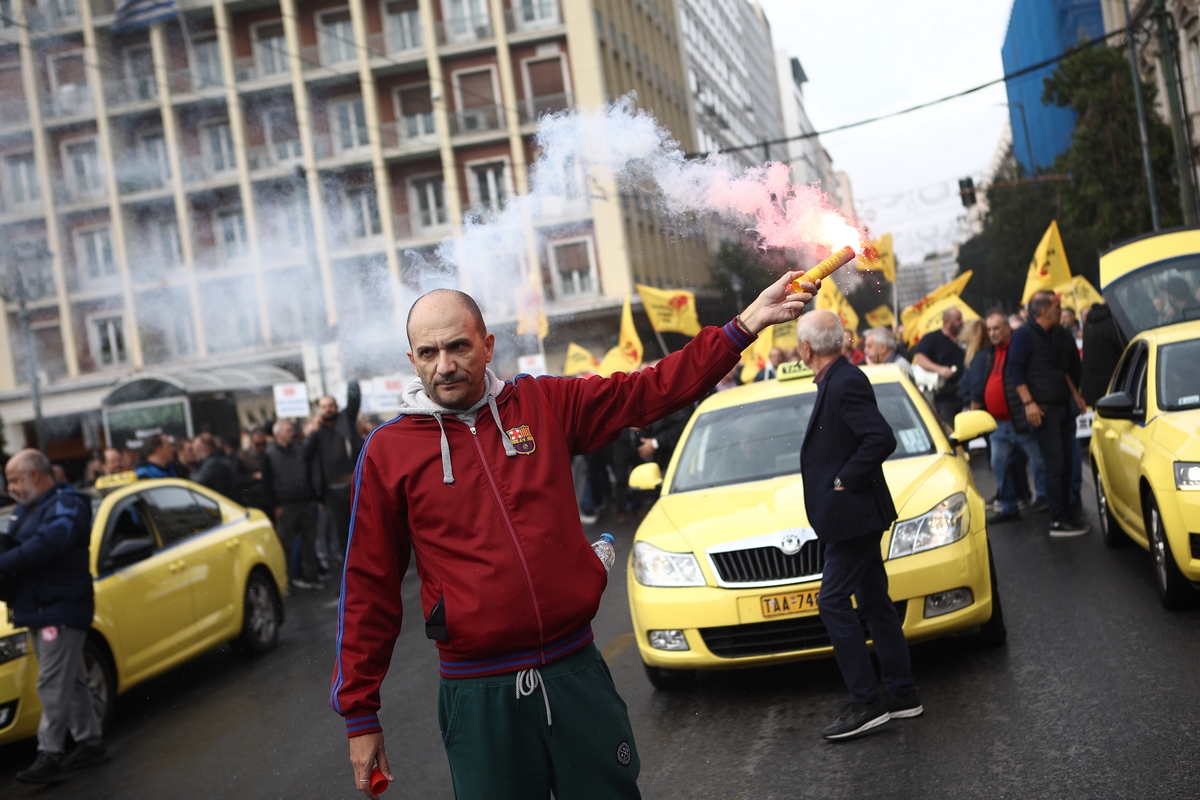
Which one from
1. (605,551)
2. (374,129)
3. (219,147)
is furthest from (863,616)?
(374,129)

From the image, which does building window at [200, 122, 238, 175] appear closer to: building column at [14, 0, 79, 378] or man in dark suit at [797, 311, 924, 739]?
building column at [14, 0, 79, 378]

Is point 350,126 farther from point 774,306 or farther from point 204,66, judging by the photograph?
point 774,306

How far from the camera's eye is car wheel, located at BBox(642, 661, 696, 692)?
20.7 feet

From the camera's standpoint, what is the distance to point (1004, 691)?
216 inches

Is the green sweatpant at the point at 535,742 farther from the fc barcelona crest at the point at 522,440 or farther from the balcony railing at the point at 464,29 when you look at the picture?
the balcony railing at the point at 464,29

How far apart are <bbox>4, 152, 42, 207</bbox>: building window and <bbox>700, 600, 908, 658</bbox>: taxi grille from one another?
17.7 metres

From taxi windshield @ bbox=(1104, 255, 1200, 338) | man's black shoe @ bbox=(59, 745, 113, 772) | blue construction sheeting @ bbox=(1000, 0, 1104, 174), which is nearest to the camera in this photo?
man's black shoe @ bbox=(59, 745, 113, 772)

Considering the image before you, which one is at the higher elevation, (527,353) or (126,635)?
(527,353)

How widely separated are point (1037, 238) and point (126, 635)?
50.8m

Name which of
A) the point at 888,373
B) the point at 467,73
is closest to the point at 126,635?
the point at 888,373

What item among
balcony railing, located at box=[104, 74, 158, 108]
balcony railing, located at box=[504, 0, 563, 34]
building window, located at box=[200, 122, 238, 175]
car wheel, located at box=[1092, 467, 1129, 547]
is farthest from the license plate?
building window, located at box=[200, 122, 238, 175]

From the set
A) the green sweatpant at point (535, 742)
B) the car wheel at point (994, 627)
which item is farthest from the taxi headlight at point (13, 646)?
the car wheel at point (994, 627)

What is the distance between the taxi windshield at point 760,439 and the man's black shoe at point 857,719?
72.6 inches

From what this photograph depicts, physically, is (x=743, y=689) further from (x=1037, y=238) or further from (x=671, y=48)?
(x=1037, y=238)
